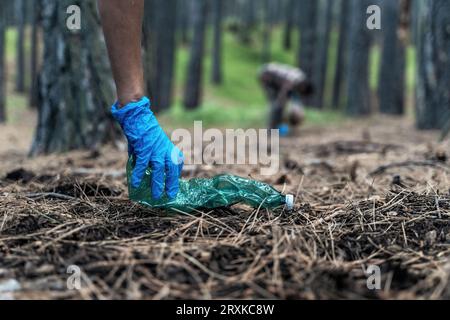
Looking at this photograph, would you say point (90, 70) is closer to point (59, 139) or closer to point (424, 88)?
point (59, 139)

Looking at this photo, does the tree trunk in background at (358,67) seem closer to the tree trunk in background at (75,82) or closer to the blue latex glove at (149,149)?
the tree trunk in background at (75,82)

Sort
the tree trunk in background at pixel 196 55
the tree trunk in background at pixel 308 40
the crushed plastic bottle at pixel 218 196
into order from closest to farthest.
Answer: the crushed plastic bottle at pixel 218 196
the tree trunk in background at pixel 196 55
the tree trunk in background at pixel 308 40

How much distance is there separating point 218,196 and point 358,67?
29.1 feet

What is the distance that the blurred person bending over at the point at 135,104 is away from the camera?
1.65 meters

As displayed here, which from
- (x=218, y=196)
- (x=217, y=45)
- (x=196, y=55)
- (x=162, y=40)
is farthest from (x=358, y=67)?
(x=217, y=45)

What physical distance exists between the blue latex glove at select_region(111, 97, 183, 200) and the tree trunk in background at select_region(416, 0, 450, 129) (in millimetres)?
4007

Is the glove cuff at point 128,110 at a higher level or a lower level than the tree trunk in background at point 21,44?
lower

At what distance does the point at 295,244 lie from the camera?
1.38 meters

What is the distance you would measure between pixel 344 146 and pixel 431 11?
1.98 meters

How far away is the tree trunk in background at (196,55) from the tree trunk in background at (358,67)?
358 centimetres

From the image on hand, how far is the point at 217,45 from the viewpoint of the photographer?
1894 centimetres

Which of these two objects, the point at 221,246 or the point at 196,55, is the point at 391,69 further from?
the point at 221,246

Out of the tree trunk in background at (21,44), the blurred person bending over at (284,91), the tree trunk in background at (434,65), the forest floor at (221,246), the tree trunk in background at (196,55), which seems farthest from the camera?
the tree trunk in background at (21,44)

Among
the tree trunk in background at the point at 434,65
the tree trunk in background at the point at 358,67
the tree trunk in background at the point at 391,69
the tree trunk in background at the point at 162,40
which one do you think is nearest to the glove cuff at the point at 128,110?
the tree trunk in background at the point at 434,65
